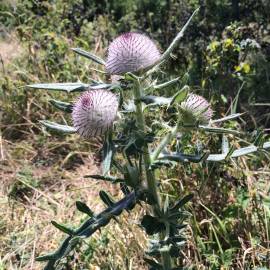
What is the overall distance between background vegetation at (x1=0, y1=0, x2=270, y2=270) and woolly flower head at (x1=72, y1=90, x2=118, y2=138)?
628 millimetres

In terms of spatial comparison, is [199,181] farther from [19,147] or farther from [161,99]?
[19,147]

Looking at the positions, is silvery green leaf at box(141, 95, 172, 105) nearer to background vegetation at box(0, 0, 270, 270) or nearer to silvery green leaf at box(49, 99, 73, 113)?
silvery green leaf at box(49, 99, 73, 113)

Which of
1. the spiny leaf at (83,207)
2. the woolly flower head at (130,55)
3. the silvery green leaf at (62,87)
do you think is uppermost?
the woolly flower head at (130,55)

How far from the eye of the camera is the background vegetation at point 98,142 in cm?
285

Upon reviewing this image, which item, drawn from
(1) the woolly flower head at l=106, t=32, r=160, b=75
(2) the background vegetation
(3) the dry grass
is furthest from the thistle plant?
(3) the dry grass

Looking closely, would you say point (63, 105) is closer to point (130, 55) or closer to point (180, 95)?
point (130, 55)

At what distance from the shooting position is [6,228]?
3.35 meters

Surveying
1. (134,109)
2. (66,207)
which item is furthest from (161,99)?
(66,207)

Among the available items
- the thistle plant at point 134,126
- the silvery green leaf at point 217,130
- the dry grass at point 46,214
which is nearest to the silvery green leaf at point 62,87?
the thistle plant at point 134,126

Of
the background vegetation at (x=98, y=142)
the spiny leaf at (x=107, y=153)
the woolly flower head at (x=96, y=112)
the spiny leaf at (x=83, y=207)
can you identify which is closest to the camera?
the spiny leaf at (x=107, y=153)

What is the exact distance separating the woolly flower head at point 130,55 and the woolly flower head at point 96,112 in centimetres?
11

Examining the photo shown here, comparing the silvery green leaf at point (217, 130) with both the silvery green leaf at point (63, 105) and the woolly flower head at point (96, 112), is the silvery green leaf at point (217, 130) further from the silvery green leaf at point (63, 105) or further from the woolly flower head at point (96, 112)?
the silvery green leaf at point (63, 105)

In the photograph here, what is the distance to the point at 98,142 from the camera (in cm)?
410

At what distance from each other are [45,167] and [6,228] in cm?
76
